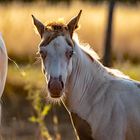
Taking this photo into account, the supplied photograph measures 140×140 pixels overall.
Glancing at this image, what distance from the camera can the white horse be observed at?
6.88 metres

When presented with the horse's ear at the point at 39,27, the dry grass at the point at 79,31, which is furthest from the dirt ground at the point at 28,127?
the horse's ear at the point at 39,27

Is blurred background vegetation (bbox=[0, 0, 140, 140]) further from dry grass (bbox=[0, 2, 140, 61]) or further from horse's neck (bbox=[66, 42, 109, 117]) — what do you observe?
horse's neck (bbox=[66, 42, 109, 117])

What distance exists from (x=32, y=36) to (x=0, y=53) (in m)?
9.80

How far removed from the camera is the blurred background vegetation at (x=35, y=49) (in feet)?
39.3

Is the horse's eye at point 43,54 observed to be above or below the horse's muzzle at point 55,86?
above

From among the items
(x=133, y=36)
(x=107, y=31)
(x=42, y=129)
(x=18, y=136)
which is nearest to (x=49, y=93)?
(x=42, y=129)

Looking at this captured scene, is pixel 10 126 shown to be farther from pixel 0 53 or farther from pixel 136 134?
pixel 136 134

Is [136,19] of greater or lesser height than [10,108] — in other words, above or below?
below

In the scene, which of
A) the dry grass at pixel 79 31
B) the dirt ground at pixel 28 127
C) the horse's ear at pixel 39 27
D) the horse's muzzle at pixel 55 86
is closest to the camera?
the horse's muzzle at pixel 55 86

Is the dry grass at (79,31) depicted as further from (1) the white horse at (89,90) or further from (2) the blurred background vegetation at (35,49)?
(1) the white horse at (89,90)

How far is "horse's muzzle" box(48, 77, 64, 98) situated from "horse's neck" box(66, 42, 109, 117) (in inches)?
14.3

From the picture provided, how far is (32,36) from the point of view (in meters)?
17.7

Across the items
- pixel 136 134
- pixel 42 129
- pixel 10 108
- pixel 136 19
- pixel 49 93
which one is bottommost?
pixel 136 19

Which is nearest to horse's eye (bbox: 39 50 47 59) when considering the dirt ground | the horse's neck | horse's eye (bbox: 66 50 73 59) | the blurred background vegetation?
horse's eye (bbox: 66 50 73 59)
